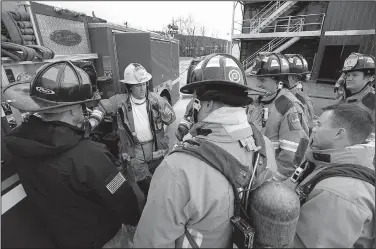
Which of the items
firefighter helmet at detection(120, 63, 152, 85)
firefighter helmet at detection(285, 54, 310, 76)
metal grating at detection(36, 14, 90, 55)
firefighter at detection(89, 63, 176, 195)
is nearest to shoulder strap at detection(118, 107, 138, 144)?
firefighter at detection(89, 63, 176, 195)

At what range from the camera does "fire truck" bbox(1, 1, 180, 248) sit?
1.60 metres

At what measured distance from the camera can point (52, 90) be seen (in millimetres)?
1528

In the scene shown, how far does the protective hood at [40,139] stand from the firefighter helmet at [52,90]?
128 mm

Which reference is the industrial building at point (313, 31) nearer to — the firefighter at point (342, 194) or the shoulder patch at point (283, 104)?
the shoulder patch at point (283, 104)

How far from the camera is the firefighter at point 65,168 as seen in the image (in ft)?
4.42

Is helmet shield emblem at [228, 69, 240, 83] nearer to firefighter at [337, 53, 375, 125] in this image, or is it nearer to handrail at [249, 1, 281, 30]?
firefighter at [337, 53, 375, 125]

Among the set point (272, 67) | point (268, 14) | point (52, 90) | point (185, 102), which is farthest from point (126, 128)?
point (268, 14)

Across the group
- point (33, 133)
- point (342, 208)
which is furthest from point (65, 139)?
point (342, 208)

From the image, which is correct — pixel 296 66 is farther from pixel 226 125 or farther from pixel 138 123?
pixel 226 125

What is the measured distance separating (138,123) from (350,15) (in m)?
17.5

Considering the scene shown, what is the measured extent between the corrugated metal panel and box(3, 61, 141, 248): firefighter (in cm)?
1813

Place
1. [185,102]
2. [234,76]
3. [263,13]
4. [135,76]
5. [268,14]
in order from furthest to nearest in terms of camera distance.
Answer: [268,14] → [263,13] → [185,102] → [135,76] → [234,76]

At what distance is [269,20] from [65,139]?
59.7ft

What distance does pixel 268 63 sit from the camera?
11.1 ft
